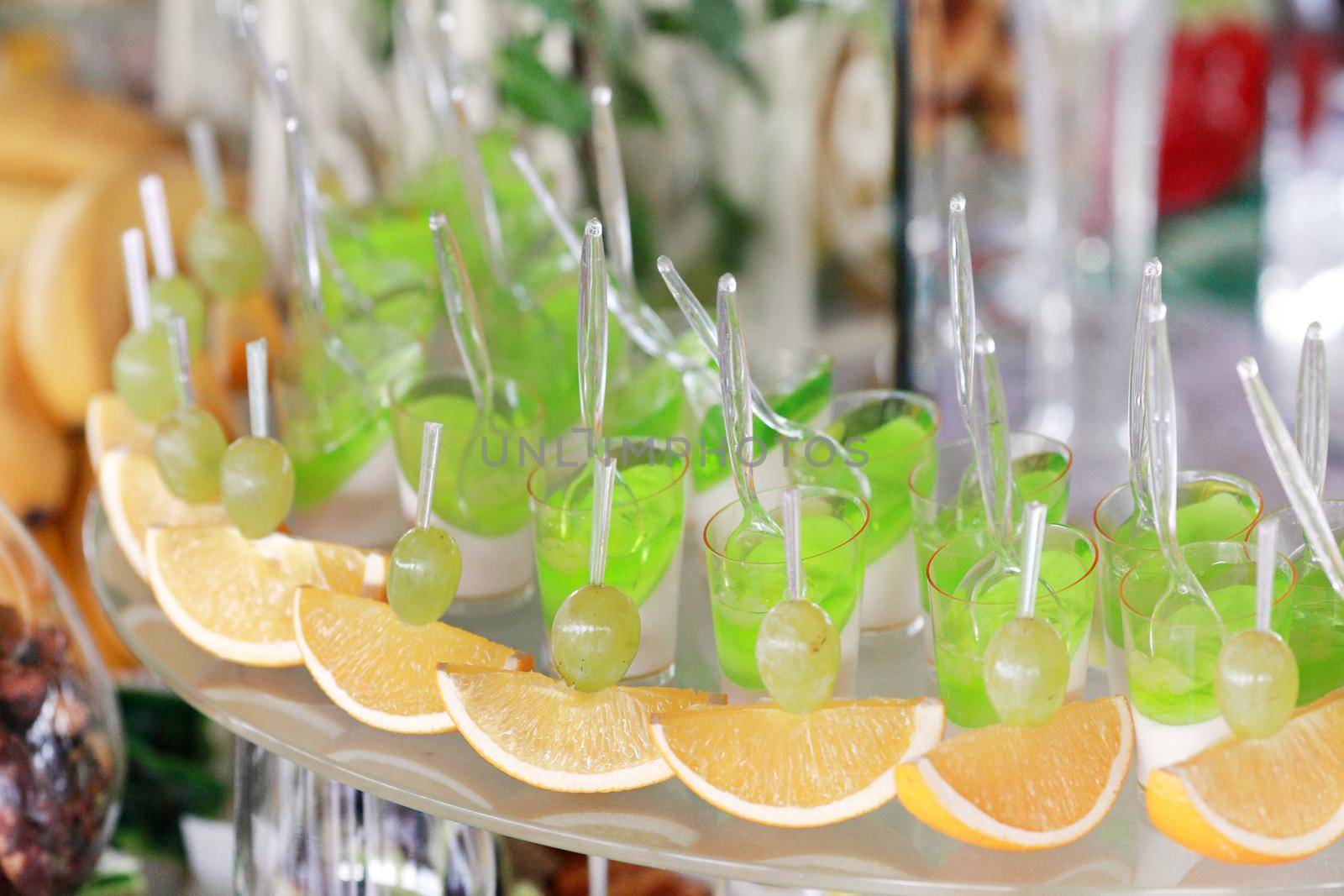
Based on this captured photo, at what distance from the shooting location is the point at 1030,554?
0.65 metres

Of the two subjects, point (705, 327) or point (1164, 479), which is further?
point (705, 327)

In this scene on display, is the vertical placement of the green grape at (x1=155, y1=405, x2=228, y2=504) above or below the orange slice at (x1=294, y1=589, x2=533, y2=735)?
above

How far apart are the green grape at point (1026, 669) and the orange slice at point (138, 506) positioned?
0.52 m

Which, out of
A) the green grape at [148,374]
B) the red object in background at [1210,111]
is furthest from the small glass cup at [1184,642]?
the red object in background at [1210,111]

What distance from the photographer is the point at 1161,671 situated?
0.67 metres

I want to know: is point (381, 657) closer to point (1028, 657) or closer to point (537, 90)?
point (1028, 657)

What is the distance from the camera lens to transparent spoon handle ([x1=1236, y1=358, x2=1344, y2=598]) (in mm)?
617

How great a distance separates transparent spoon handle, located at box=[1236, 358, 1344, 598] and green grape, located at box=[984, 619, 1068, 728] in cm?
12

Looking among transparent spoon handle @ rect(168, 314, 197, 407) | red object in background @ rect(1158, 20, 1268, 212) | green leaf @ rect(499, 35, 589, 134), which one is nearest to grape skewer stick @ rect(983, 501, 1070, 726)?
transparent spoon handle @ rect(168, 314, 197, 407)

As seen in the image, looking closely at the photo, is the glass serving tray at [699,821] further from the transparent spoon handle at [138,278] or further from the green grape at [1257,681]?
the transparent spoon handle at [138,278]

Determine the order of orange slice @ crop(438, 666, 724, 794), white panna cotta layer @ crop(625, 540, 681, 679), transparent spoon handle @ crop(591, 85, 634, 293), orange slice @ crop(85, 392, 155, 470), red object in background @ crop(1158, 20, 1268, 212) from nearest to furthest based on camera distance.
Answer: orange slice @ crop(438, 666, 724, 794), white panna cotta layer @ crop(625, 540, 681, 679), transparent spoon handle @ crop(591, 85, 634, 293), orange slice @ crop(85, 392, 155, 470), red object in background @ crop(1158, 20, 1268, 212)

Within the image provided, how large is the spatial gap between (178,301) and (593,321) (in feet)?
1.60

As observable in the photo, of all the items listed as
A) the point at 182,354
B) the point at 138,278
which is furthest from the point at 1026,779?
the point at 138,278

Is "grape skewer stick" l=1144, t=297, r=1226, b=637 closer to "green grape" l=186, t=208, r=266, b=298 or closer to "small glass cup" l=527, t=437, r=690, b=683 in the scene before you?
"small glass cup" l=527, t=437, r=690, b=683
